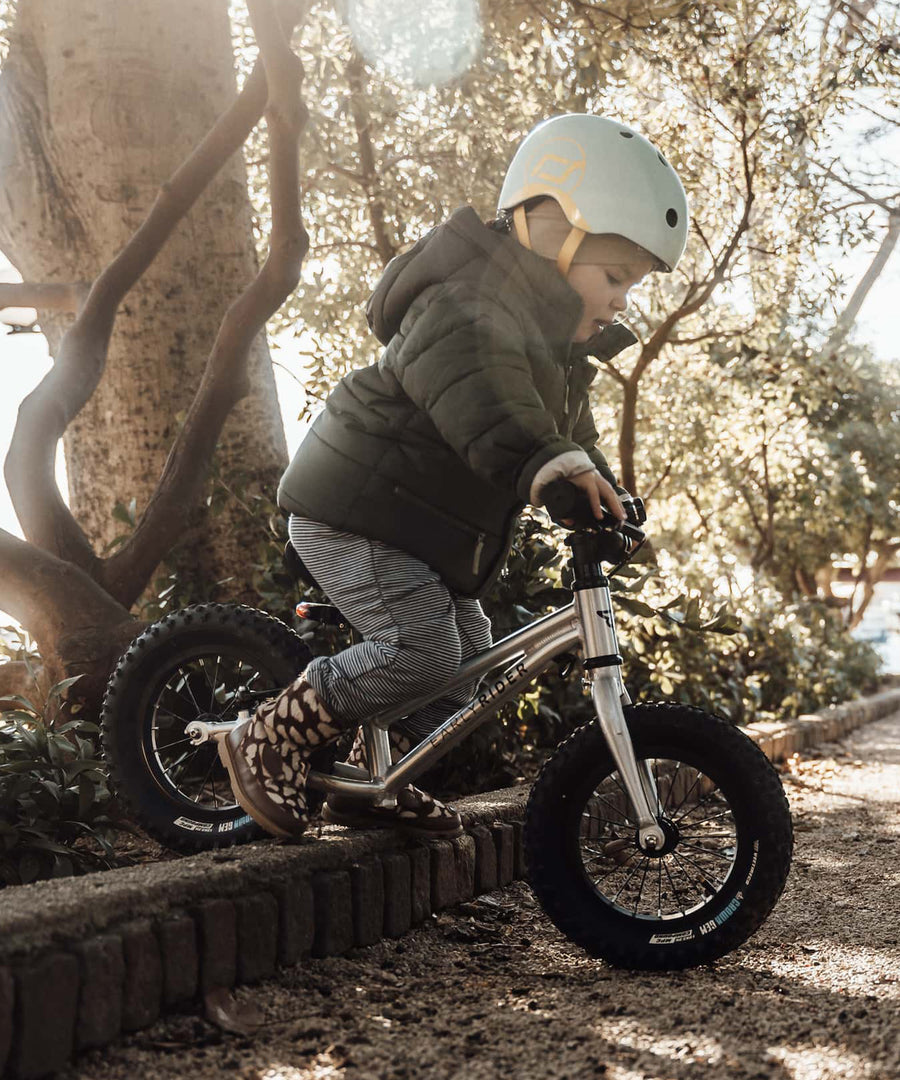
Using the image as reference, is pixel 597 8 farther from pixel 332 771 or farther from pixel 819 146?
pixel 332 771

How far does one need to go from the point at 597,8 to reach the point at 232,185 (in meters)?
2.19

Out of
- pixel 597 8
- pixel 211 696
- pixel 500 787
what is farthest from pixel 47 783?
pixel 597 8

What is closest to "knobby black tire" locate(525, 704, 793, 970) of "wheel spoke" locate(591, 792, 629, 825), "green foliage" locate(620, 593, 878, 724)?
"wheel spoke" locate(591, 792, 629, 825)

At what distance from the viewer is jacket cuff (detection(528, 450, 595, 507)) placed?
235cm

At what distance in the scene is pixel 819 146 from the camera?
759 centimetres

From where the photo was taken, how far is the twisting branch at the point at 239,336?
13.1 feet

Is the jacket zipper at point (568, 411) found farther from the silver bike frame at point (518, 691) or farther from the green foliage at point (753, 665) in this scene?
the green foliage at point (753, 665)

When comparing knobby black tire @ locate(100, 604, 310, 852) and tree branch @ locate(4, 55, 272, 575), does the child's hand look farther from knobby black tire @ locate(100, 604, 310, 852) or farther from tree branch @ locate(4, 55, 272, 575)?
tree branch @ locate(4, 55, 272, 575)

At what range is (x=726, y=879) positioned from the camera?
253 centimetres

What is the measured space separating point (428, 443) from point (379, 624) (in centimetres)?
43

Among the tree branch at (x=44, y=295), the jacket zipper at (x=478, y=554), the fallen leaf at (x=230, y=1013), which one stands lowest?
the fallen leaf at (x=230, y=1013)

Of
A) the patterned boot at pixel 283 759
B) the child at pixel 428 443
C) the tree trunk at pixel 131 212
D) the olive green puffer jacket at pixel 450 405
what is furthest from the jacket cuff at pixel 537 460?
the tree trunk at pixel 131 212

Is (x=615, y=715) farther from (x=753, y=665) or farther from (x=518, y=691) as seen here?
(x=753, y=665)

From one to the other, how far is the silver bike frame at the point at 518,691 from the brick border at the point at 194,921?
0.53ft
